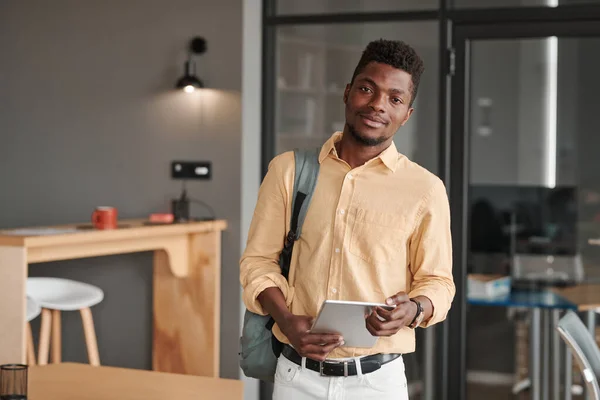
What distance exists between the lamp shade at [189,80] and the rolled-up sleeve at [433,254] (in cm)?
253

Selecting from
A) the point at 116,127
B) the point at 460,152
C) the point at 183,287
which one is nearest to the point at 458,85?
the point at 460,152

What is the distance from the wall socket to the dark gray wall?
35 mm

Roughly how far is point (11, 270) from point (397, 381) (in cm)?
185

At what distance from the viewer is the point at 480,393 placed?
423cm

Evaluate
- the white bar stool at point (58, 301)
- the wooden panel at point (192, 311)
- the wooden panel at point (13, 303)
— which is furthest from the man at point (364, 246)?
the wooden panel at point (192, 311)

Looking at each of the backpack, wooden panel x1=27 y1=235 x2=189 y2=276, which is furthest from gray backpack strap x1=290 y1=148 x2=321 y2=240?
wooden panel x1=27 y1=235 x2=189 y2=276

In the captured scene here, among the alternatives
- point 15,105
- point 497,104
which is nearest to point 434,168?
point 497,104

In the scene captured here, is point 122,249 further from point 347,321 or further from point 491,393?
point 347,321

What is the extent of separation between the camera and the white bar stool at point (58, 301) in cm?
391

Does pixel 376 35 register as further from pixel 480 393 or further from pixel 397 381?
pixel 397 381

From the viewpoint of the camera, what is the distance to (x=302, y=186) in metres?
1.94

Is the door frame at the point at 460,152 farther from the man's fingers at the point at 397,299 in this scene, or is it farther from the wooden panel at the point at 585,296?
the man's fingers at the point at 397,299

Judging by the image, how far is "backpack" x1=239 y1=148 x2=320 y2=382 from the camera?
6.35 feet

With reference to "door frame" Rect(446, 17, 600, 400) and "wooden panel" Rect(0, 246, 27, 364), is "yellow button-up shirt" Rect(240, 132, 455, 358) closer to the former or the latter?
"wooden panel" Rect(0, 246, 27, 364)
